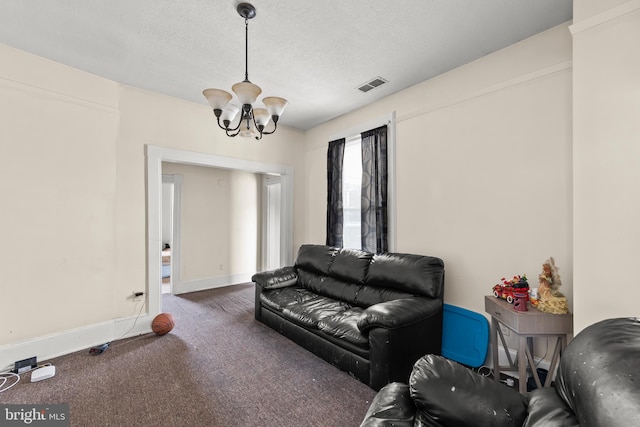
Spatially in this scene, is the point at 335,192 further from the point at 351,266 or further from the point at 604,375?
A: the point at 604,375

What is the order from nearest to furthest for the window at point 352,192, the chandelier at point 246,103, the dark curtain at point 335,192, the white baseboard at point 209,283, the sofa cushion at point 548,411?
1. the sofa cushion at point 548,411
2. the chandelier at point 246,103
3. the window at point 352,192
4. the dark curtain at point 335,192
5. the white baseboard at point 209,283

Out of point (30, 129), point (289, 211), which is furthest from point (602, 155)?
point (30, 129)

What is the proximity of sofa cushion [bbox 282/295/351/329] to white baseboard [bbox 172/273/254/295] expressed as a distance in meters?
2.69

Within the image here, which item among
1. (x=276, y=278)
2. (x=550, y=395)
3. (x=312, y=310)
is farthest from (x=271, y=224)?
(x=550, y=395)

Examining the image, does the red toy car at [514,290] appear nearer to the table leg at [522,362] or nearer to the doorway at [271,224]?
the table leg at [522,362]

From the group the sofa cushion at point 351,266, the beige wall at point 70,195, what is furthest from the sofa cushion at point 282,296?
the beige wall at point 70,195

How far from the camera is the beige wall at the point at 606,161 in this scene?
1.51 metres

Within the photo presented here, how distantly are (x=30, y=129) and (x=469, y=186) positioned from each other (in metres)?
4.21

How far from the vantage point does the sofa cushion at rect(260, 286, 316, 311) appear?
308 centimetres

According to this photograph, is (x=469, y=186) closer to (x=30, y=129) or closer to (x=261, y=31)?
(x=261, y=31)

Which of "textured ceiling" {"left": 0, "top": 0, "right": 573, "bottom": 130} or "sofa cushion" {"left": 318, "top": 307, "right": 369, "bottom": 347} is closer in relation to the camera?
"textured ceiling" {"left": 0, "top": 0, "right": 573, "bottom": 130}

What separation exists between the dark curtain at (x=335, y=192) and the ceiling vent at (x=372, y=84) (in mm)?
897

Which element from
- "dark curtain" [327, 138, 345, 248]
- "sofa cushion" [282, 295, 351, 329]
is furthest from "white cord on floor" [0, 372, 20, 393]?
"dark curtain" [327, 138, 345, 248]

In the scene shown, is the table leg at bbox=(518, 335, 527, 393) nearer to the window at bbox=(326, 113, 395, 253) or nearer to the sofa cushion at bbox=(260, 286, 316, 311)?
the window at bbox=(326, 113, 395, 253)
